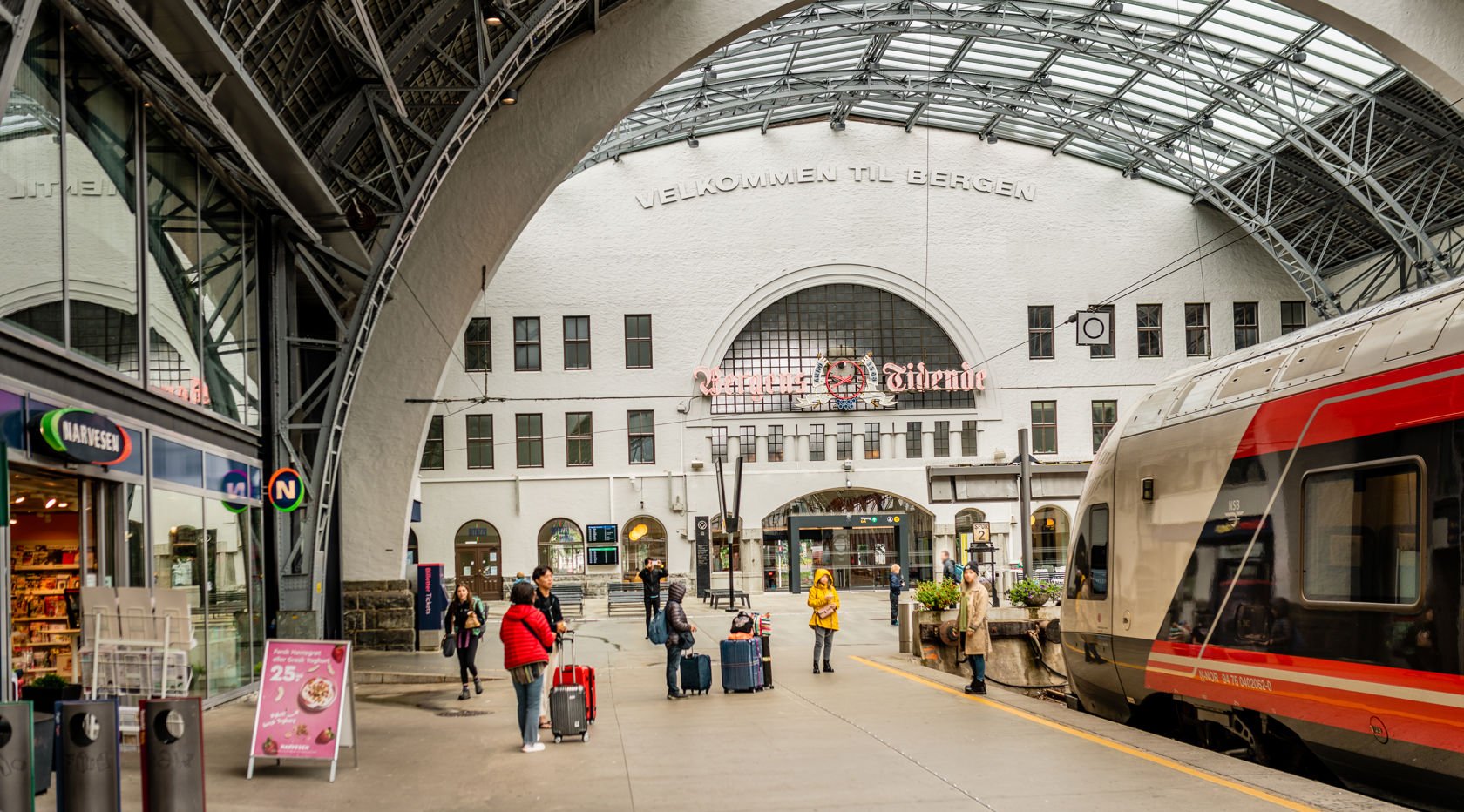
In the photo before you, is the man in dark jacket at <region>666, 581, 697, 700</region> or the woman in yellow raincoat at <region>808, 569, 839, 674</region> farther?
the woman in yellow raincoat at <region>808, 569, 839, 674</region>

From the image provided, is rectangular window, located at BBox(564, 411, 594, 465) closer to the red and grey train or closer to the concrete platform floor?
the concrete platform floor

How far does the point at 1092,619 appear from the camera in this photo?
14258mm

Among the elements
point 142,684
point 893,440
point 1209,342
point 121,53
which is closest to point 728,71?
point 893,440

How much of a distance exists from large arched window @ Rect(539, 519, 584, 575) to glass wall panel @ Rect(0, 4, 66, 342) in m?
36.5

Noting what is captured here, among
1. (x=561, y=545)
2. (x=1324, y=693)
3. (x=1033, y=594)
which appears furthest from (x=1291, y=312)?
(x=1324, y=693)

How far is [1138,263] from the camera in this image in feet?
163

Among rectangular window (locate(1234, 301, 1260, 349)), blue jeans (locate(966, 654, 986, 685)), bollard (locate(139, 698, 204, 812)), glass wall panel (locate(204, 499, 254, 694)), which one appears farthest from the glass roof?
bollard (locate(139, 698, 204, 812))

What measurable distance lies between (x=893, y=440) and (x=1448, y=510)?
133ft

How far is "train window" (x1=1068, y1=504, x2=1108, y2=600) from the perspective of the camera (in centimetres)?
1406

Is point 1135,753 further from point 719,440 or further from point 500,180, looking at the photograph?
point 719,440

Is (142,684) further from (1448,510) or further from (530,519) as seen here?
(530,519)

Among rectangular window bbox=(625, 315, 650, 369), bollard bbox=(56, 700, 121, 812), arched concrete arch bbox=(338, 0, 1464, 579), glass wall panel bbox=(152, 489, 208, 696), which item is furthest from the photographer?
rectangular window bbox=(625, 315, 650, 369)

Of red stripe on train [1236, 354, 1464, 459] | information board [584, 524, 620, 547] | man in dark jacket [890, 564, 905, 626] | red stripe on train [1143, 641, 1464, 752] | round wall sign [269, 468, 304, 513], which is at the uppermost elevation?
red stripe on train [1236, 354, 1464, 459]

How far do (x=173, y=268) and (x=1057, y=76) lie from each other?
35.7 meters
